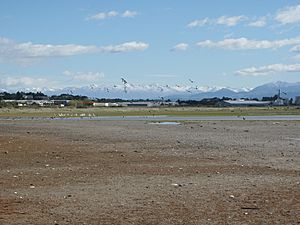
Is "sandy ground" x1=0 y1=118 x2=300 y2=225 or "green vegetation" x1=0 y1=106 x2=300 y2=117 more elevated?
"sandy ground" x1=0 y1=118 x2=300 y2=225

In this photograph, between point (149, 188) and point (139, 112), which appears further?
point (139, 112)

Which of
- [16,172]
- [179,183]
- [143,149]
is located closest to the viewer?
[179,183]

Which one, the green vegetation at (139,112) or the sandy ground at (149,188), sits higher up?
the sandy ground at (149,188)

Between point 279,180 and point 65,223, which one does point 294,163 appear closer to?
point 279,180

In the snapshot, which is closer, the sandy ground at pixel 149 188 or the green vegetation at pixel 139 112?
the sandy ground at pixel 149 188

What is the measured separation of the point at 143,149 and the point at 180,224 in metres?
18.2

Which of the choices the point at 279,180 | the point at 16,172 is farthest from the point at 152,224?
the point at 16,172

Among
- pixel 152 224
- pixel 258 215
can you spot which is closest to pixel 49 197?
pixel 152 224

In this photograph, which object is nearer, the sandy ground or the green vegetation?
the sandy ground

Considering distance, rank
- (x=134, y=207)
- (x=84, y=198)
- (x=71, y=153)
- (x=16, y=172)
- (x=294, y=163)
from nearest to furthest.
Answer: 1. (x=134, y=207)
2. (x=84, y=198)
3. (x=16, y=172)
4. (x=294, y=163)
5. (x=71, y=153)

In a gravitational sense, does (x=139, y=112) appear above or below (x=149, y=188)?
below

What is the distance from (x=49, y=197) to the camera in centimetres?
1358

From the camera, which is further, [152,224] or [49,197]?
[49,197]

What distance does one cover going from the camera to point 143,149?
94.4 ft
